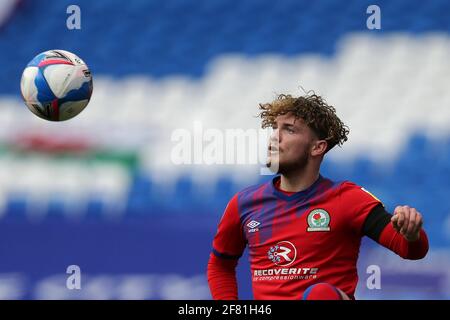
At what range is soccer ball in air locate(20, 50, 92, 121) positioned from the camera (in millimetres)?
5699

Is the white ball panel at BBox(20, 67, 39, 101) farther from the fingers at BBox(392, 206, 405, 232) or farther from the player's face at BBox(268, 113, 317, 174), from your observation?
the fingers at BBox(392, 206, 405, 232)

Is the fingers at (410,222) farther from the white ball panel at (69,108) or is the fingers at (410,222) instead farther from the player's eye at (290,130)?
the white ball panel at (69,108)

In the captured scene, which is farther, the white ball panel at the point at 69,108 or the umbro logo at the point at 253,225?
the white ball panel at the point at 69,108

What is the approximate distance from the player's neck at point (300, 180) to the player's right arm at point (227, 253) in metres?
0.31

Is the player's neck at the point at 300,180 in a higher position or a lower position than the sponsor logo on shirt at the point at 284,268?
higher

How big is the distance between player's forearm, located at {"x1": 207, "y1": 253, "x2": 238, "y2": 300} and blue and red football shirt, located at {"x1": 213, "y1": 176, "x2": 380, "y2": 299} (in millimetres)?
212

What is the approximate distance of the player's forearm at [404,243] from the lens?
182 inches

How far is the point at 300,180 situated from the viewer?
512cm

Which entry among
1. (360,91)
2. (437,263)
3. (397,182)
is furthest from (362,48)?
(437,263)
